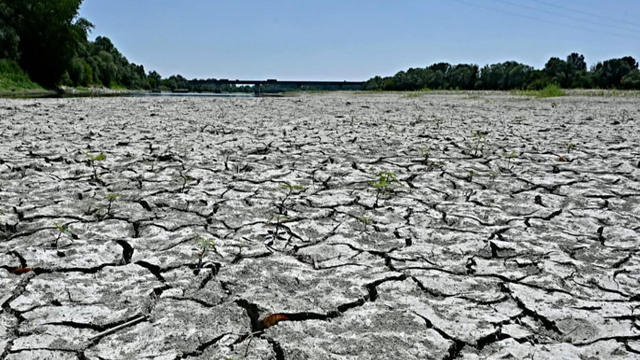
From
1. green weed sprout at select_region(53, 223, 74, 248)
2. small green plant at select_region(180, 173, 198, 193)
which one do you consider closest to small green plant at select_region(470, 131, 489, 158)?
small green plant at select_region(180, 173, 198, 193)

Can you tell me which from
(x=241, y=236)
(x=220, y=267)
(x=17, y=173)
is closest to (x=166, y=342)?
(x=220, y=267)

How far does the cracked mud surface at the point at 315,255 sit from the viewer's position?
1.33m

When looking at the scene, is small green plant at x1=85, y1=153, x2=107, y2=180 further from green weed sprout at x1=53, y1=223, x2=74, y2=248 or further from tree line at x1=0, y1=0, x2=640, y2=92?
tree line at x1=0, y1=0, x2=640, y2=92

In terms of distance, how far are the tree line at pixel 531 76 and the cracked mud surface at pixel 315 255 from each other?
2115 cm

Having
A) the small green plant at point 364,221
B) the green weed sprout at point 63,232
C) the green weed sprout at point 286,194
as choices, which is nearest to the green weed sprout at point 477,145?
the green weed sprout at point 286,194

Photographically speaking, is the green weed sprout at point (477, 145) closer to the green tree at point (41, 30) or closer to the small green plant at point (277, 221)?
Answer: the small green plant at point (277, 221)

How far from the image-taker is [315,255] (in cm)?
197

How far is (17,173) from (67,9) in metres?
33.9

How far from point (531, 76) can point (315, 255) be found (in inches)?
1334

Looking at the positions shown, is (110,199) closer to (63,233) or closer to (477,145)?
(63,233)

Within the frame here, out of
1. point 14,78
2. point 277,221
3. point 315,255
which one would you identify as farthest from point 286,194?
point 14,78

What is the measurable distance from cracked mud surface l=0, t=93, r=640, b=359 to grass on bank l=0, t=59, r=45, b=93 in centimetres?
2534

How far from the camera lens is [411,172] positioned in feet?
11.4

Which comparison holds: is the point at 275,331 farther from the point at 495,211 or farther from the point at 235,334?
the point at 495,211
